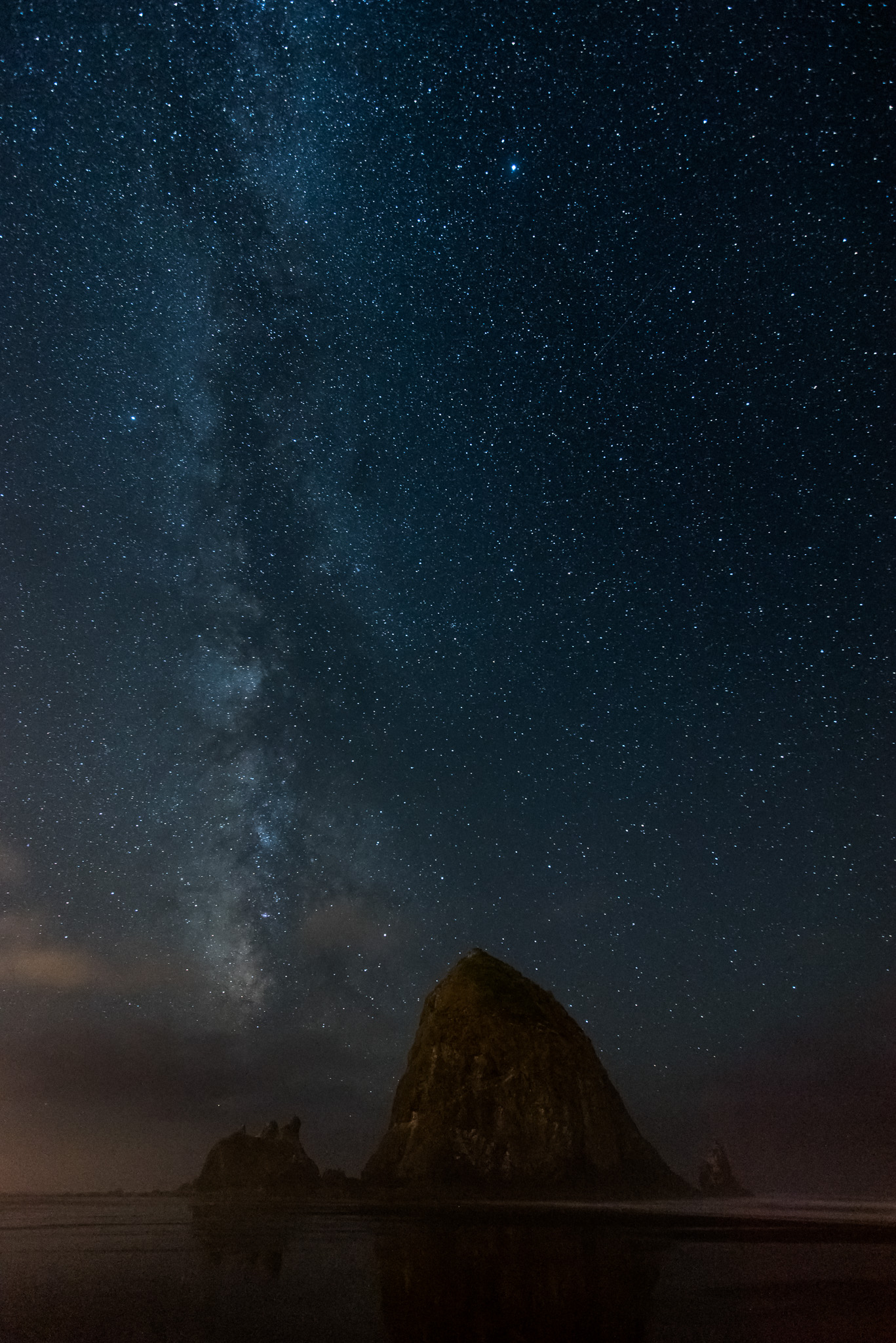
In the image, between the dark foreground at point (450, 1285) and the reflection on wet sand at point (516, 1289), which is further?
the dark foreground at point (450, 1285)

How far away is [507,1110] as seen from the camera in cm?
12719

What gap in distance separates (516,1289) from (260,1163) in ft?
438

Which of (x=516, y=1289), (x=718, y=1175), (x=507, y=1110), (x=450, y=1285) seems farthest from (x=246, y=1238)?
(x=718, y=1175)

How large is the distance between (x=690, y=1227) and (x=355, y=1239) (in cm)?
2348

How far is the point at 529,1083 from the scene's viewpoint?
428 feet

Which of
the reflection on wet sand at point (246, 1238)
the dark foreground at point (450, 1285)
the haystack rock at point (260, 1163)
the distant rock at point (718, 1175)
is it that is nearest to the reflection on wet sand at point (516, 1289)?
the dark foreground at point (450, 1285)

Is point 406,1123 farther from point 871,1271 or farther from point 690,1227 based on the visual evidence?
point 871,1271

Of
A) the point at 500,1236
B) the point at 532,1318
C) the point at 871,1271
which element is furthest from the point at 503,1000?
the point at 532,1318

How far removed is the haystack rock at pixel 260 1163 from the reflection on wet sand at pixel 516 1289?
106463mm

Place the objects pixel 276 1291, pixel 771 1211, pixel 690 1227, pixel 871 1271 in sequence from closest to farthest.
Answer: pixel 276 1291
pixel 871 1271
pixel 690 1227
pixel 771 1211

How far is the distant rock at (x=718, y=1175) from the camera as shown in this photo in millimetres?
157125

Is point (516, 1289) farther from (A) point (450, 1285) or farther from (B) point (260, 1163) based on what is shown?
(B) point (260, 1163)

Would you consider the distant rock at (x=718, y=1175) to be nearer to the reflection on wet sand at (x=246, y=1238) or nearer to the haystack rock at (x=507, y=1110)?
the haystack rock at (x=507, y=1110)

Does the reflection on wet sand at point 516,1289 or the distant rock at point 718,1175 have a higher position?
the reflection on wet sand at point 516,1289
